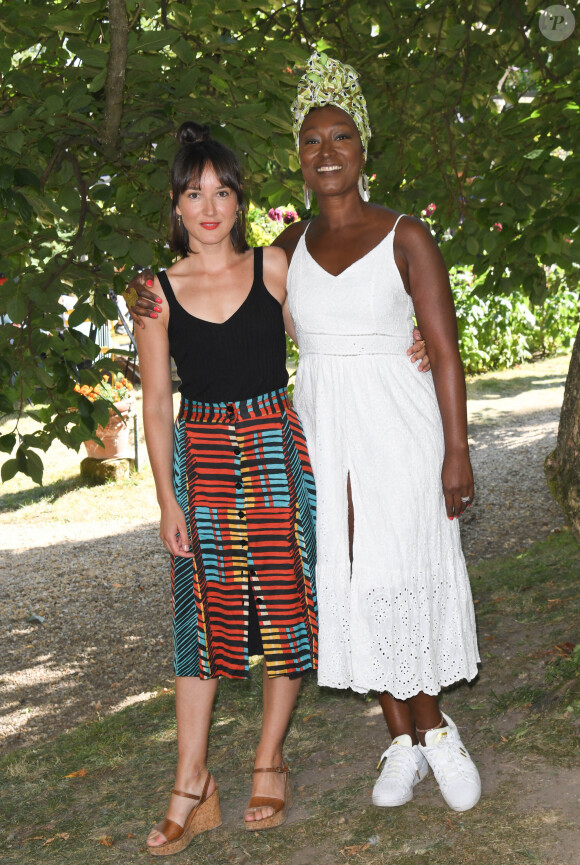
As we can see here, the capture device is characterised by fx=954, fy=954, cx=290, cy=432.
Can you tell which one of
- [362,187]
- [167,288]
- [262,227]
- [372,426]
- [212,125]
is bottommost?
Result: [372,426]

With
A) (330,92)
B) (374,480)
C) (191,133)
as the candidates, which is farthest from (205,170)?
(374,480)

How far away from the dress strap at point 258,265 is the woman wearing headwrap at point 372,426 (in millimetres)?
89

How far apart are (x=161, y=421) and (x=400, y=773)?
1.27 meters

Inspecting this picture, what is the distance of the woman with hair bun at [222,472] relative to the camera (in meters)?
2.72

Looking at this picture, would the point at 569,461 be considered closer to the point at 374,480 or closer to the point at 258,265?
the point at 374,480

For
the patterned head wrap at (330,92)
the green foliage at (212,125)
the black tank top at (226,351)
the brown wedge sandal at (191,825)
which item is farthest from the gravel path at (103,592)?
the patterned head wrap at (330,92)

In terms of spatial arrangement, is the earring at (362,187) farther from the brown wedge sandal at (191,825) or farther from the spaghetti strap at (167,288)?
the brown wedge sandal at (191,825)

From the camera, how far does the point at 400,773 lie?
2855mm

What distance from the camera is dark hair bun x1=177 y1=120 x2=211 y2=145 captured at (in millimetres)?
2775

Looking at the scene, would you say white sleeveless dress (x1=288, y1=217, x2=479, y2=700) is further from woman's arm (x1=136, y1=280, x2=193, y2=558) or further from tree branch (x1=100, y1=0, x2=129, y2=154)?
tree branch (x1=100, y1=0, x2=129, y2=154)

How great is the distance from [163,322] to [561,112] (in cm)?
248

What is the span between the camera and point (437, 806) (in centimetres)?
284

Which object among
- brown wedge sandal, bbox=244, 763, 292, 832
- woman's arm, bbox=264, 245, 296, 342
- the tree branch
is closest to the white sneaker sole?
brown wedge sandal, bbox=244, 763, 292, 832

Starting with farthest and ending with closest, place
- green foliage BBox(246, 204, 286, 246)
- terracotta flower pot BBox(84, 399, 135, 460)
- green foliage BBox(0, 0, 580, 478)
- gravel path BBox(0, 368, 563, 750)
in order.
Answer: green foliage BBox(246, 204, 286, 246)
terracotta flower pot BBox(84, 399, 135, 460)
gravel path BBox(0, 368, 563, 750)
green foliage BBox(0, 0, 580, 478)
